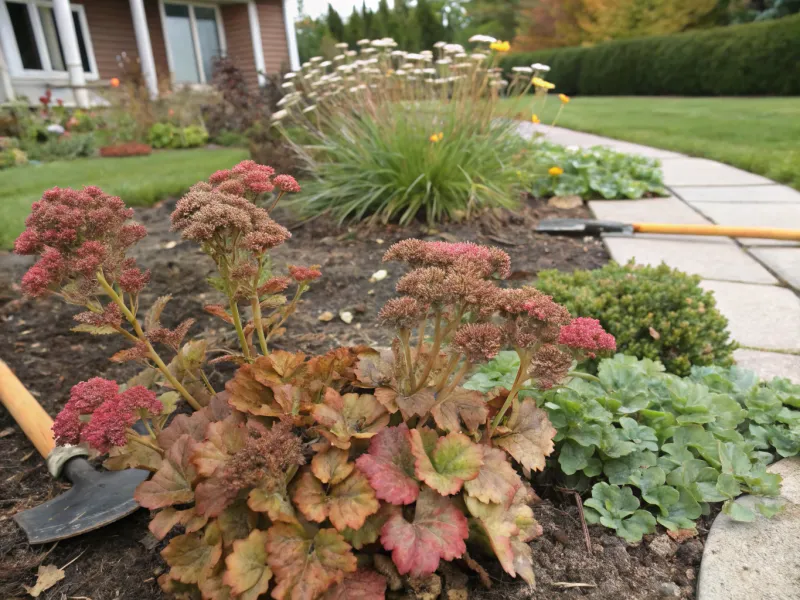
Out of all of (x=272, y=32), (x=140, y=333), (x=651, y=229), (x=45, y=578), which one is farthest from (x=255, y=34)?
(x=45, y=578)

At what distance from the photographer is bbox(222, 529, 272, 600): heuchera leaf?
0.97 meters

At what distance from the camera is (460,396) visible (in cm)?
125

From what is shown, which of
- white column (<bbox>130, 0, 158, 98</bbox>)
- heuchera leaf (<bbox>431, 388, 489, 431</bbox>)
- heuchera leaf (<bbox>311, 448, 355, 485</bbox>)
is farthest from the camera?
white column (<bbox>130, 0, 158, 98</bbox>)

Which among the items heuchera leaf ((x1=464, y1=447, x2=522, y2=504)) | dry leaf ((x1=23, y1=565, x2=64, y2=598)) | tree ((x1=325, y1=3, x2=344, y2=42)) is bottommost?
dry leaf ((x1=23, y1=565, x2=64, y2=598))

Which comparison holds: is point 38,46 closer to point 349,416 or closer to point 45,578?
point 45,578

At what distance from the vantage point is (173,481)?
1183mm

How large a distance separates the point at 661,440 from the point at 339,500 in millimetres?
991

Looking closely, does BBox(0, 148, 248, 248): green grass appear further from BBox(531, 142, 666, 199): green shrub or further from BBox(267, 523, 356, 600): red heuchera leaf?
BBox(267, 523, 356, 600): red heuchera leaf

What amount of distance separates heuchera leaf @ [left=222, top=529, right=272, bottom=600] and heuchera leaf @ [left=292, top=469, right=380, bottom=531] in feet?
0.34

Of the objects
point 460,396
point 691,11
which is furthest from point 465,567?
point 691,11

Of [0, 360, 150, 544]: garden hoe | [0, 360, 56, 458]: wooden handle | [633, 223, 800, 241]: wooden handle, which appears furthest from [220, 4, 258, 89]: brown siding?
[0, 360, 150, 544]: garden hoe

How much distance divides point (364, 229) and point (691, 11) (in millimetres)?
21046

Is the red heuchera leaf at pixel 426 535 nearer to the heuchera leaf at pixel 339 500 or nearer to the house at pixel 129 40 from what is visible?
the heuchera leaf at pixel 339 500

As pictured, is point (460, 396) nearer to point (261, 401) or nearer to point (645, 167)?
point (261, 401)
